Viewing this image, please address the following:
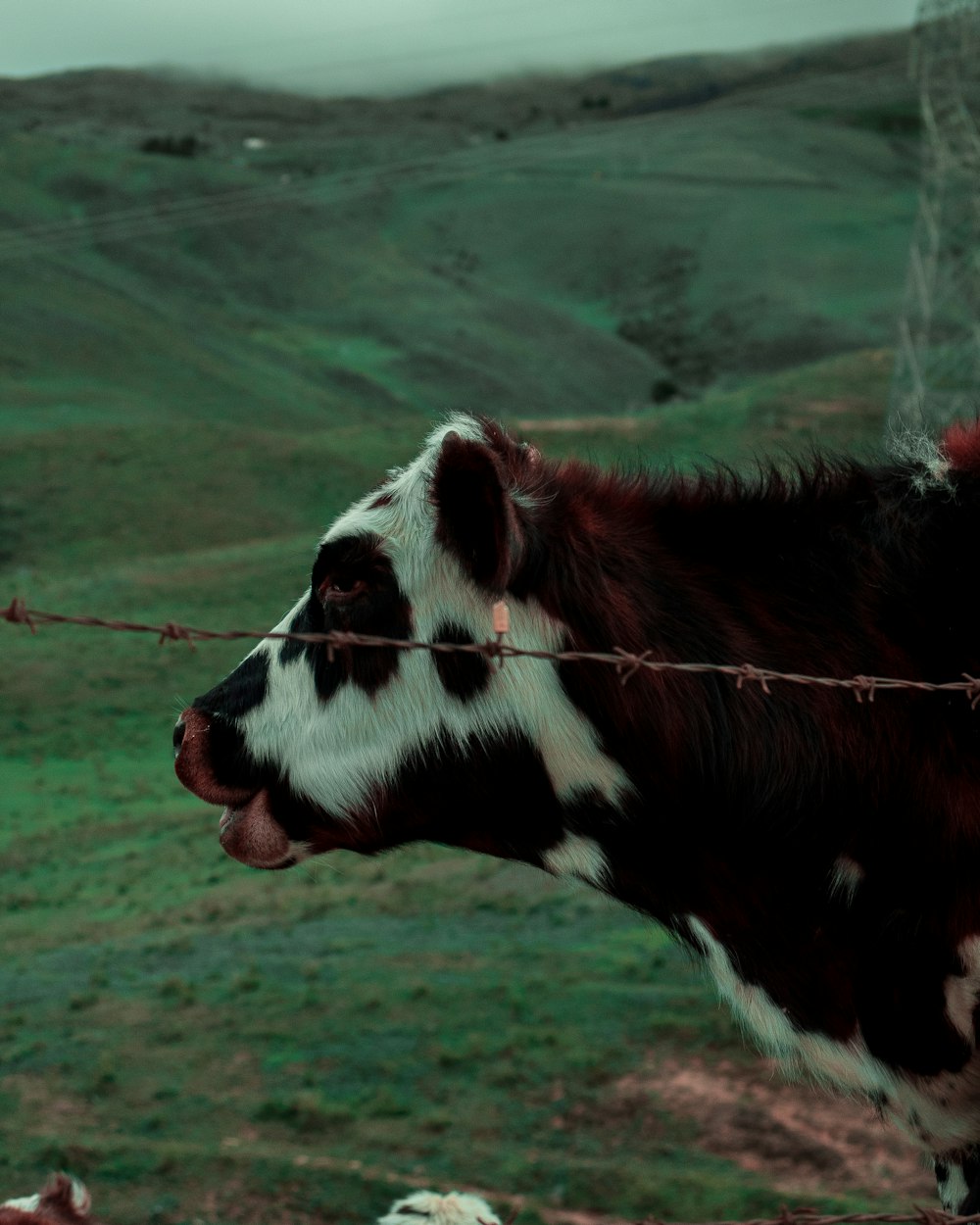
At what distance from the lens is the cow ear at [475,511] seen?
329 cm

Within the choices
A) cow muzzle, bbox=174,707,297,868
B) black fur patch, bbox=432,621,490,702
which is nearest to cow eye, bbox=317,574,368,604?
black fur patch, bbox=432,621,490,702

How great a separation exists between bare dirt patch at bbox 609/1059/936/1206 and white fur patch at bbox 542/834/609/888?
4.21m

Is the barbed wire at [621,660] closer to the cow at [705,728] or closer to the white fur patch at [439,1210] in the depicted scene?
the cow at [705,728]

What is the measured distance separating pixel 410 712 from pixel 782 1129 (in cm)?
534

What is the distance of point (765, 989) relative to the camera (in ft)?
12.1

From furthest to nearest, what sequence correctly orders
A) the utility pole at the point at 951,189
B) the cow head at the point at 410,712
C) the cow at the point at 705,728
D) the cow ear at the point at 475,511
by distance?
1. the utility pole at the point at 951,189
2. the cow head at the point at 410,712
3. the cow at the point at 705,728
4. the cow ear at the point at 475,511

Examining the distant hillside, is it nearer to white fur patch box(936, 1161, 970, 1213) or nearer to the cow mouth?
the cow mouth

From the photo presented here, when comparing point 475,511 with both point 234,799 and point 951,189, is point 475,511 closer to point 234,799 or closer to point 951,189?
point 234,799

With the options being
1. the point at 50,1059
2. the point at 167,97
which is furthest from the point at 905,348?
the point at 167,97

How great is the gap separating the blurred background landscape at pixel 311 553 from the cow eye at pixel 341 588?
1094 mm

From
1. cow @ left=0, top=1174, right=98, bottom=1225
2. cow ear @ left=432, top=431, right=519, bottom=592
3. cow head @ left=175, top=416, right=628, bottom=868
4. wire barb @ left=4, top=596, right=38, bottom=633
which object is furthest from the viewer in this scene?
cow @ left=0, top=1174, right=98, bottom=1225

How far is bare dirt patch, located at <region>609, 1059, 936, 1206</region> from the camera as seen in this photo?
7.37 m

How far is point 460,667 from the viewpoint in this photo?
364 cm

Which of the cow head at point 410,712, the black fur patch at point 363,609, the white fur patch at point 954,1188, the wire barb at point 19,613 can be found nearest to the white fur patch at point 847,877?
the cow head at point 410,712
